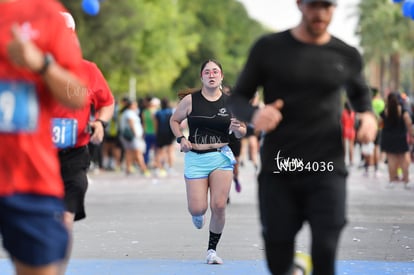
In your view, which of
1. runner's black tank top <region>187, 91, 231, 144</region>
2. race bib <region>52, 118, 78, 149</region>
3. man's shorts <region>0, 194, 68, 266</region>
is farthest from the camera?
runner's black tank top <region>187, 91, 231, 144</region>

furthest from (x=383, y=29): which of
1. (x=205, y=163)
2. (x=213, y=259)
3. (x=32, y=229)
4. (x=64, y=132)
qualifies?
(x=32, y=229)

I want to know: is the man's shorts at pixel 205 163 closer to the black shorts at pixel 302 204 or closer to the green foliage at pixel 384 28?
the black shorts at pixel 302 204

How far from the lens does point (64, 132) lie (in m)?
6.84

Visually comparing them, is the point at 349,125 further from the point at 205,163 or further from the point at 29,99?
the point at 29,99

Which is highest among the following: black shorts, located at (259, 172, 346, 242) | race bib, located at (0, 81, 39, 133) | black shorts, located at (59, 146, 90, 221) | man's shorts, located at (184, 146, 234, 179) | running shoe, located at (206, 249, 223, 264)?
race bib, located at (0, 81, 39, 133)

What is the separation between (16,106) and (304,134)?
1698 mm

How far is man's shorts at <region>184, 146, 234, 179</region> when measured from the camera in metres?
9.49

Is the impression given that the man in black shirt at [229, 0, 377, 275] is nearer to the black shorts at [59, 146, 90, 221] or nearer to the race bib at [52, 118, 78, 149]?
the race bib at [52, 118, 78, 149]

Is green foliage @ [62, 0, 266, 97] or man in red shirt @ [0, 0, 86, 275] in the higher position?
man in red shirt @ [0, 0, 86, 275]

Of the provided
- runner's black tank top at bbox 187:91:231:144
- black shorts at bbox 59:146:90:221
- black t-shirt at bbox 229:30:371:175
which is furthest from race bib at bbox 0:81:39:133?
runner's black tank top at bbox 187:91:231:144

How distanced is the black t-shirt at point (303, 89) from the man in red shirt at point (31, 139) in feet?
4.57

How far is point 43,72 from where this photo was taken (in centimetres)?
421

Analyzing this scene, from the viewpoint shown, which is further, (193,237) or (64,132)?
(193,237)

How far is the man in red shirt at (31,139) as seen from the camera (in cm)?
429
